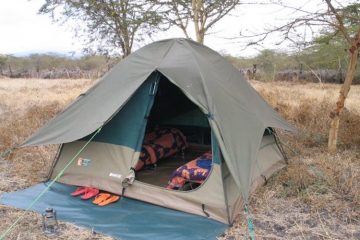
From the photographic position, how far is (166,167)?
4945mm

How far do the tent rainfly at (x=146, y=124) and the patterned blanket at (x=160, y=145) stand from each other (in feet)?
0.56

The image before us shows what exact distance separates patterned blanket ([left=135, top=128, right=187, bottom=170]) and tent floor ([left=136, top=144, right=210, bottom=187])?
0.27ft

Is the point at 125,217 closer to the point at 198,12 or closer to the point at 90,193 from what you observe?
the point at 90,193

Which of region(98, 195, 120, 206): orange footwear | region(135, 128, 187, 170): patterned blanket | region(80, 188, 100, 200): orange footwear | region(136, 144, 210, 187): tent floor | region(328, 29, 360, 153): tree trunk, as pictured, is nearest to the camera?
region(98, 195, 120, 206): orange footwear

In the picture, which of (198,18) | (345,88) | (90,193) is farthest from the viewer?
(198,18)

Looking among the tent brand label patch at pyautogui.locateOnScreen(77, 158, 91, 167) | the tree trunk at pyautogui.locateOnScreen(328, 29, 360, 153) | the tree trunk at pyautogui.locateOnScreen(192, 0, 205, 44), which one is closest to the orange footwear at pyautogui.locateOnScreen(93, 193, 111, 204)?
the tent brand label patch at pyautogui.locateOnScreen(77, 158, 91, 167)

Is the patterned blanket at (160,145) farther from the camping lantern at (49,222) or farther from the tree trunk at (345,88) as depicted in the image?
the tree trunk at (345,88)

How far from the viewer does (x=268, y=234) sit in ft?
10.5

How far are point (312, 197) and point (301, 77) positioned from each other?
586 inches

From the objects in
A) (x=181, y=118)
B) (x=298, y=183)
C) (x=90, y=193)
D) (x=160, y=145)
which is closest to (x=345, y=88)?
(x=298, y=183)

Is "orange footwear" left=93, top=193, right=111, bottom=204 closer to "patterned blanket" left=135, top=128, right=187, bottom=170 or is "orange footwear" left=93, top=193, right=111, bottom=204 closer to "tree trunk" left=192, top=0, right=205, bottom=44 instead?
"patterned blanket" left=135, top=128, right=187, bottom=170

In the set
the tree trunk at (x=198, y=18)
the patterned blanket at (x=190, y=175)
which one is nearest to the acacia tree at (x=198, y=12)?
the tree trunk at (x=198, y=18)

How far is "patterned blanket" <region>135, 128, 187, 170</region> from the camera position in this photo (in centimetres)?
480

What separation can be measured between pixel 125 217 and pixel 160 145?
68.7 inches
